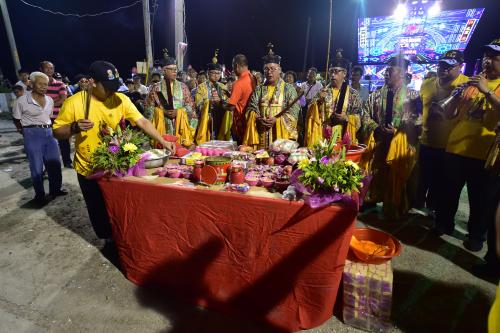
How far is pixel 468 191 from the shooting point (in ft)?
11.7

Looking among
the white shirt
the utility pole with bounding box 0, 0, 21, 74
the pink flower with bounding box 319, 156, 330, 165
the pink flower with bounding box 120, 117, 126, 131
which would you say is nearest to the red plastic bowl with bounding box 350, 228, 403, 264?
the pink flower with bounding box 319, 156, 330, 165

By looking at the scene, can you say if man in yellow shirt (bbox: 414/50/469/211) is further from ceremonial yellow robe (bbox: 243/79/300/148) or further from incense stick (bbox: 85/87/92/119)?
incense stick (bbox: 85/87/92/119)

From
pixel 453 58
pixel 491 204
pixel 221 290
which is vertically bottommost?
pixel 221 290

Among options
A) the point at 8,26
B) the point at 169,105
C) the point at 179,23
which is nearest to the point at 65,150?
the point at 169,105

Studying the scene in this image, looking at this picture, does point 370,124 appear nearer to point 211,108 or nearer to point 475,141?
point 475,141

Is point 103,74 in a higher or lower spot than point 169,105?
higher

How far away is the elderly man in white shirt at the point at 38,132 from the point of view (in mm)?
4723

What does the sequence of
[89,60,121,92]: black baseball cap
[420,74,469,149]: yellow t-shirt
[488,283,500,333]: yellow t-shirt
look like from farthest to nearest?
[420,74,469,149]: yellow t-shirt
[89,60,121,92]: black baseball cap
[488,283,500,333]: yellow t-shirt

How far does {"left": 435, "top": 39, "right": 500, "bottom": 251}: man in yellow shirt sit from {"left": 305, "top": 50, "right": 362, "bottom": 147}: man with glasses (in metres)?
1.29

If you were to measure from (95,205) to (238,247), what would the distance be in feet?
6.59

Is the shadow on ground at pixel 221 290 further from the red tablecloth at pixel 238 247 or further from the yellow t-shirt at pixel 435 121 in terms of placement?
the yellow t-shirt at pixel 435 121

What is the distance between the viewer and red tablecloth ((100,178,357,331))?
2.14 meters

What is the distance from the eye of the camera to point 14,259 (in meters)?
3.36

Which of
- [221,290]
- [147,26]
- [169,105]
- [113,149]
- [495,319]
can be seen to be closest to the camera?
[495,319]
